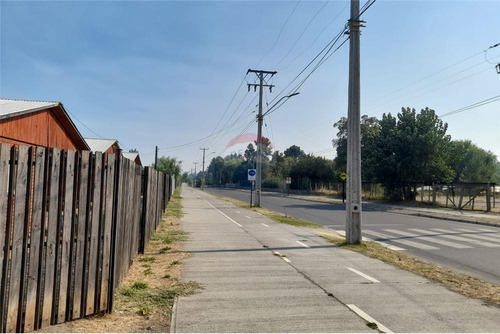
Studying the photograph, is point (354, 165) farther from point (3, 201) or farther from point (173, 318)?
point (3, 201)

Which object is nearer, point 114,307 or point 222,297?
point 114,307

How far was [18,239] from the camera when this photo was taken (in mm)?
3752

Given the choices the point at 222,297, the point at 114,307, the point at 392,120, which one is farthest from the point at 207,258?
the point at 392,120

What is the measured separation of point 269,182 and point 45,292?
89310 millimetres

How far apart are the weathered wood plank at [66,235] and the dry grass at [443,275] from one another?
5781 millimetres

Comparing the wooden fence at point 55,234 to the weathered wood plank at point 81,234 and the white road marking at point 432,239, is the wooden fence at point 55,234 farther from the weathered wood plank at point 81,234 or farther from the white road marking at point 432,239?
the white road marking at point 432,239

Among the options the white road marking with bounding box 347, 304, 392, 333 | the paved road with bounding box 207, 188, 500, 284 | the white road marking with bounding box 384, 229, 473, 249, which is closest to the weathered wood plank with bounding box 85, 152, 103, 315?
the white road marking with bounding box 347, 304, 392, 333

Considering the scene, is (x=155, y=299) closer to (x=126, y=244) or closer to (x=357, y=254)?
(x=126, y=244)

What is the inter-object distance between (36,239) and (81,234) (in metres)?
0.62

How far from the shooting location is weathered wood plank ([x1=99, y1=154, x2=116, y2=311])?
4.83m

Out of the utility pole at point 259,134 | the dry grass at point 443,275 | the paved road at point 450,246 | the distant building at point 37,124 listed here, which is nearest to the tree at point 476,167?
the utility pole at point 259,134

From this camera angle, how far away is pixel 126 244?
6.60m

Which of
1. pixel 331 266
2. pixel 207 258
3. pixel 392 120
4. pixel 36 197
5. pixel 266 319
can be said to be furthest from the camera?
pixel 392 120

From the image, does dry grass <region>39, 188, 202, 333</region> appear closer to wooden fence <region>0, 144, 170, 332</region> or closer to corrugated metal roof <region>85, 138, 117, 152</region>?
wooden fence <region>0, 144, 170, 332</region>
